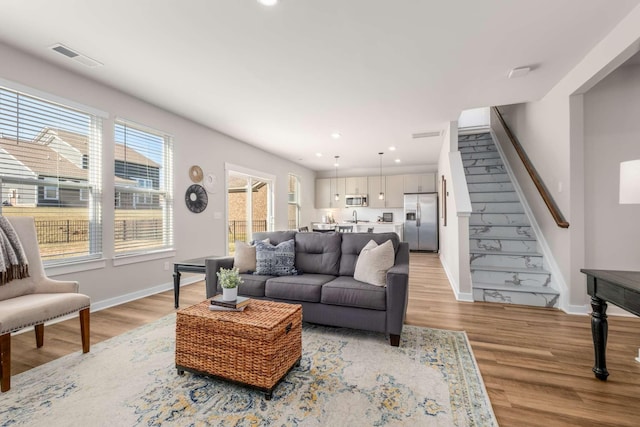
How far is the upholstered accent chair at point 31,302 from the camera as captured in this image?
182 centimetres

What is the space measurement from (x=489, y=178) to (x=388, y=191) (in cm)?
375

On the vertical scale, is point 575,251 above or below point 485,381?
above

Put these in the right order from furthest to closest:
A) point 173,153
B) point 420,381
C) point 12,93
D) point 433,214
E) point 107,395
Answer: point 433,214, point 173,153, point 12,93, point 420,381, point 107,395

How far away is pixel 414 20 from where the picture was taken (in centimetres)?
226

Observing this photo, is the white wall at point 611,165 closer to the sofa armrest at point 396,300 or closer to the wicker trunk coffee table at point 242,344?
the sofa armrest at point 396,300

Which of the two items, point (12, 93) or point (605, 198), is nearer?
point (12, 93)

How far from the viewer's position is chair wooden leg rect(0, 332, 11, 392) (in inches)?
70.7

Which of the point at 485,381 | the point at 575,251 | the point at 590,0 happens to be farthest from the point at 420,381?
the point at 590,0

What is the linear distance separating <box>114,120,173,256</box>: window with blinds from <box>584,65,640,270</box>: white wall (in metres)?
5.30

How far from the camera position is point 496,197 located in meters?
4.96

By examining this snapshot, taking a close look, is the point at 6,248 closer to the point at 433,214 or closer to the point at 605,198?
the point at 605,198

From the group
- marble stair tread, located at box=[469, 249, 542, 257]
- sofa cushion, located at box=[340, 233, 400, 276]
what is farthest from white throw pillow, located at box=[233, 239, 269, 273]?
marble stair tread, located at box=[469, 249, 542, 257]

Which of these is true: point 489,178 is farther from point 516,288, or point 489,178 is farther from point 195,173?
point 195,173

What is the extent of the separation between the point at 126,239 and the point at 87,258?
496 mm
